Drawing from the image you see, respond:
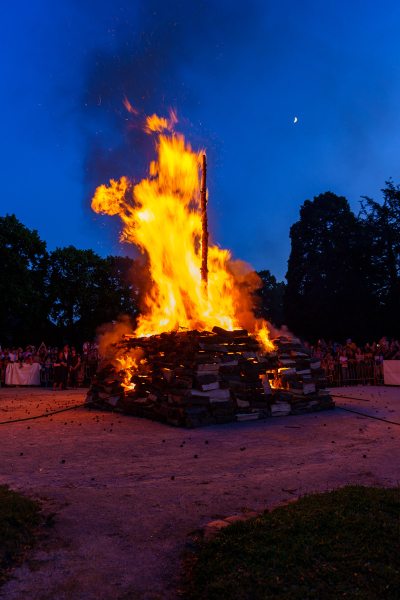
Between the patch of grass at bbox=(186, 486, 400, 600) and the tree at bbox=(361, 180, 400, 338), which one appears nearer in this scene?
the patch of grass at bbox=(186, 486, 400, 600)

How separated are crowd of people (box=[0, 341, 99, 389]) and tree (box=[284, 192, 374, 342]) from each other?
2216cm

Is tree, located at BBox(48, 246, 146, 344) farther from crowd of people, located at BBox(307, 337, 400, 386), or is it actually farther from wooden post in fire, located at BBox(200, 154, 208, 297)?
wooden post in fire, located at BBox(200, 154, 208, 297)

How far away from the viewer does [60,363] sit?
69.6ft

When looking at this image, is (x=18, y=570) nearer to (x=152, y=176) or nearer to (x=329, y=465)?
(x=329, y=465)

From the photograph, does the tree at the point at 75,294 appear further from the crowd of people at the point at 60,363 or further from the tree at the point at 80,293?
the crowd of people at the point at 60,363

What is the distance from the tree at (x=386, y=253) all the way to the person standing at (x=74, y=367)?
83.1 ft

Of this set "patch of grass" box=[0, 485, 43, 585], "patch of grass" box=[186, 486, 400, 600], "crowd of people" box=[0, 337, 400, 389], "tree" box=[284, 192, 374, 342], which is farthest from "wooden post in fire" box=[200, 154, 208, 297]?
"tree" box=[284, 192, 374, 342]

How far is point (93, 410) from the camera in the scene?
41.6 feet

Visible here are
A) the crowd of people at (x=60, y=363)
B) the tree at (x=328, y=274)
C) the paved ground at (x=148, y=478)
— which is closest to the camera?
the paved ground at (x=148, y=478)

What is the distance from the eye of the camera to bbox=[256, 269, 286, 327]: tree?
5784cm

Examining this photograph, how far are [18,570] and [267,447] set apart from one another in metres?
5.16

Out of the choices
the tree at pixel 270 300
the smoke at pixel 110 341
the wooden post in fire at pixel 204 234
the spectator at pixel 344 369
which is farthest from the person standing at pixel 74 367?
the tree at pixel 270 300

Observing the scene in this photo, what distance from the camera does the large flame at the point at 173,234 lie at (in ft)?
44.1

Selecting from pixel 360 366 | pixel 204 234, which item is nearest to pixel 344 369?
pixel 360 366
